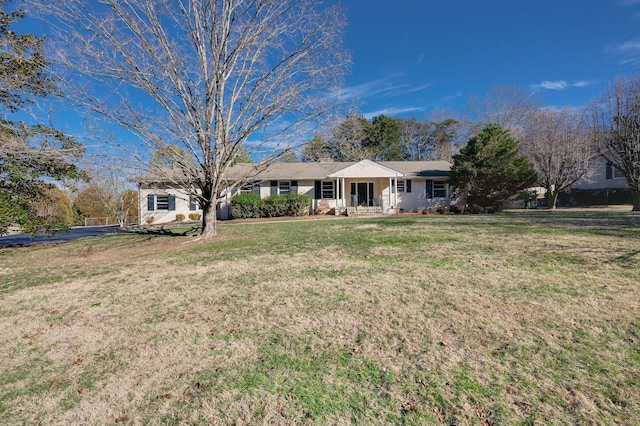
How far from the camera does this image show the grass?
2428 millimetres

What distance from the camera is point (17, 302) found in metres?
5.05

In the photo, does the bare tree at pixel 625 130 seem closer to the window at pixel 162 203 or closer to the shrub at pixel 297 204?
the shrub at pixel 297 204

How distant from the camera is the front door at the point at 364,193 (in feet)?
78.2

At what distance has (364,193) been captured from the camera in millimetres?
23891

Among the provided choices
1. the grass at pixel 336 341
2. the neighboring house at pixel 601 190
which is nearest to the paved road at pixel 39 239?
the grass at pixel 336 341

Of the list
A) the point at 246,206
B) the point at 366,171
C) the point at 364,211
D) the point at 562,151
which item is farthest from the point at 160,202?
the point at 562,151

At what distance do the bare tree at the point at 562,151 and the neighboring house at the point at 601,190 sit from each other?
5.60 metres

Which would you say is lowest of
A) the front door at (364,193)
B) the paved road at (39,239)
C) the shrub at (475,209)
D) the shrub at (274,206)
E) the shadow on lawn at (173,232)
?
the paved road at (39,239)

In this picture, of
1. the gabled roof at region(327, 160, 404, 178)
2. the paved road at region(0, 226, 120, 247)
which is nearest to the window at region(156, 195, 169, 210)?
the paved road at region(0, 226, 120, 247)

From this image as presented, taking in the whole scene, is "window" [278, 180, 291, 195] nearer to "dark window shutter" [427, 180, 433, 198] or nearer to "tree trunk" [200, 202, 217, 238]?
"dark window shutter" [427, 180, 433, 198]

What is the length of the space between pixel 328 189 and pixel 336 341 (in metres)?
20.0

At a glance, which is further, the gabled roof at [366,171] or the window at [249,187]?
the gabled roof at [366,171]

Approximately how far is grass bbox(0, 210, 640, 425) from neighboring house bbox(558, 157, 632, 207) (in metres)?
27.7

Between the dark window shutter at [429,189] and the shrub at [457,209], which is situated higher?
the dark window shutter at [429,189]
